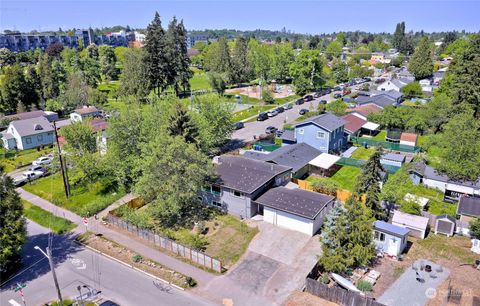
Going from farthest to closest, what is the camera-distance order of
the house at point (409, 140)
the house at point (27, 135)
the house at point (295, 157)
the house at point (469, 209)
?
the house at point (27, 135), the house at point (409, 140), the house at point (295, 157), the house at point (469, 209)

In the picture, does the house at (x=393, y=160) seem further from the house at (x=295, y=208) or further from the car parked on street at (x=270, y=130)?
the car parked on street at (x=270, y=130)

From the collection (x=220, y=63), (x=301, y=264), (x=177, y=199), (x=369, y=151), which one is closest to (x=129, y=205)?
(x=177, y=199)

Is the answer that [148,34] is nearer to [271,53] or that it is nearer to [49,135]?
[49,135]

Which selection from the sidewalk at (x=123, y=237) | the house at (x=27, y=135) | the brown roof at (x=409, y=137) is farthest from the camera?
the house at (x=27, y=135)

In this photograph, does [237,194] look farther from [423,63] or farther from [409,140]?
[423,63]

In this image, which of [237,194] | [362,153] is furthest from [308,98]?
[237,194]

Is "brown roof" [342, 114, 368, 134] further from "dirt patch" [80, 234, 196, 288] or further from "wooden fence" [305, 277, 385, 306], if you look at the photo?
"dirt patch" [80, 234, 196, 288]

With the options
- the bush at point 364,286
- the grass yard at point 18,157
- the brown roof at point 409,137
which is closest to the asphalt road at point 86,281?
the bush at point 364,286
